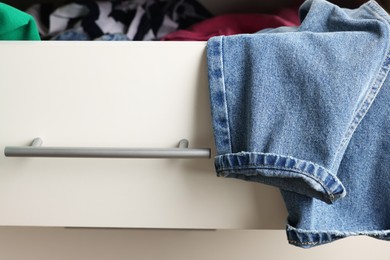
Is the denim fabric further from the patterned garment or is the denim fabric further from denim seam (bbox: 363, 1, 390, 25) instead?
the patterned garment

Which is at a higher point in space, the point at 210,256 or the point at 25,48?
the point at 25,48

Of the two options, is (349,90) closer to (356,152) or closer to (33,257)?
(356,152)

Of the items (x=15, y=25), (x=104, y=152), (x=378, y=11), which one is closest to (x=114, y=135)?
(x=104, y=152)

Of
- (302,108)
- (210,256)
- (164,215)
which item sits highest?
(302,108)

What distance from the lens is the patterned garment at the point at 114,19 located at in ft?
1.89

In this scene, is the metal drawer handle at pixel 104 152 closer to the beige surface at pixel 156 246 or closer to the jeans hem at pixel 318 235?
the jeans hem at pixel 318 235

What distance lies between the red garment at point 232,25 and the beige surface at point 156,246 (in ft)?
0.99

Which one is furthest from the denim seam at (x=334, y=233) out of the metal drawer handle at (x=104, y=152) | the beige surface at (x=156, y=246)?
the beige surface at (x=156, y=246)

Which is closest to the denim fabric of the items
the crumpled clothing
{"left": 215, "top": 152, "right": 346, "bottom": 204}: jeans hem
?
{"left": 215, "top": 152, "right": 346, "bottom": 204}: jeans hem

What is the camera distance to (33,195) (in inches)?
15.6

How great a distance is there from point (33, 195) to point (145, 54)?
18 centimetres

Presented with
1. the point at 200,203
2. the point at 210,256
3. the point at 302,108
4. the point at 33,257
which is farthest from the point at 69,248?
the point at 302,108

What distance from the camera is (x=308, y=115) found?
332 mm

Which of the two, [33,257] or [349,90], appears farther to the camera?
[33,257]
